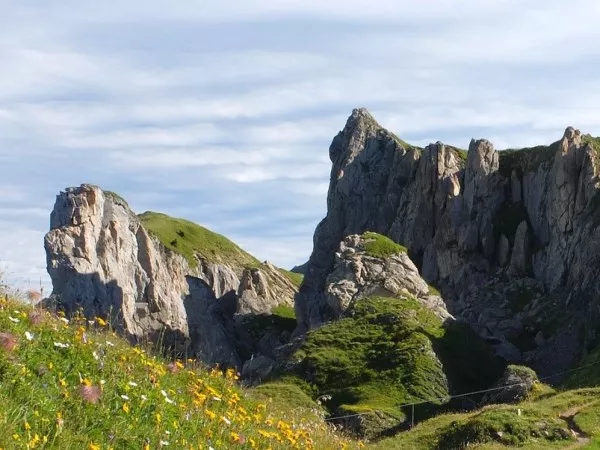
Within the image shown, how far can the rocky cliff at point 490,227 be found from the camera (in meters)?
80.1

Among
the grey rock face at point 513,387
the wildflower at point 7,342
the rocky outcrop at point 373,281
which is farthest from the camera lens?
the rocky outcrop at point 373,281

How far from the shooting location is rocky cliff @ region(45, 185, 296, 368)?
111562 mm

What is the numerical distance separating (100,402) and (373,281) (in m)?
56.1

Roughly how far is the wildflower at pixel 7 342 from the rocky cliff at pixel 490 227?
186 feet

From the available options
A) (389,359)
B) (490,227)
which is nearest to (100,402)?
(389,359)

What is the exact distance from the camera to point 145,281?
126312mm

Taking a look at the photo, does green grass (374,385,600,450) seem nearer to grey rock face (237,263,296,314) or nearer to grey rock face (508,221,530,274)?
grey rock face (508,221,530,274)

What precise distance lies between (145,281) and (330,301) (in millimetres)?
66732

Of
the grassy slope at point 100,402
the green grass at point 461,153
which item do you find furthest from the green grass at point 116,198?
the grassy slope at point 100,402

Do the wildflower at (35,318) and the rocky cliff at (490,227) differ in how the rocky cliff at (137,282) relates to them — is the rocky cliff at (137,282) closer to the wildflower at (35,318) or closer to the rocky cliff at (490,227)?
the rocky cliff at (490,227)

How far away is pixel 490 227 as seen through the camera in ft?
346

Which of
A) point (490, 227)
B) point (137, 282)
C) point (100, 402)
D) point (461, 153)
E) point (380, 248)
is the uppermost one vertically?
point (461, 153)

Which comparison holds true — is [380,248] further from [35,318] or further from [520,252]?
[35,318]

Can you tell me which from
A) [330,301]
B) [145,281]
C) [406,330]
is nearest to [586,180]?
[330,301]
